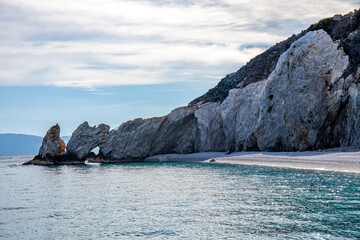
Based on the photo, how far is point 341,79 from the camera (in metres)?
49.8

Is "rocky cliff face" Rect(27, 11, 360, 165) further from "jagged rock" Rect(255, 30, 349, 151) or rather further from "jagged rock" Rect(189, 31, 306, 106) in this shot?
"jagged rock" Rect(189, 31, 306, 106)


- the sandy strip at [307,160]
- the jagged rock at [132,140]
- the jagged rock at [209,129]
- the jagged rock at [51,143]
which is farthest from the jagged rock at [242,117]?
the jagged rock at [51,143]

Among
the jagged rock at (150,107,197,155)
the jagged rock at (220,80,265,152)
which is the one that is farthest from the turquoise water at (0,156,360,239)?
the jagged rock at (150,107,197,155)

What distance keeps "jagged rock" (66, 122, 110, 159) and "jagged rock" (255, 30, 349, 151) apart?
4245 centimetres

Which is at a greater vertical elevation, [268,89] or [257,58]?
[257,58]

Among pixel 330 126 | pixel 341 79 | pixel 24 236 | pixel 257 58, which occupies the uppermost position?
pixel 257 58

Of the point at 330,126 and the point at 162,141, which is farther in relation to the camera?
the point at 162,141

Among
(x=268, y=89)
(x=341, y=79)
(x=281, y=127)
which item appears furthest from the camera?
(x=268, y=89)

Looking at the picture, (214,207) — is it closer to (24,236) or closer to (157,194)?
(157,194)

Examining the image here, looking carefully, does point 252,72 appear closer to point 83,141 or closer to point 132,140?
point 132,140

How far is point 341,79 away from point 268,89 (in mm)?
12511

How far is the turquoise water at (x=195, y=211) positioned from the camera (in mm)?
15758

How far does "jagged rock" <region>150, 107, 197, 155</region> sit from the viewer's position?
80.6 meters

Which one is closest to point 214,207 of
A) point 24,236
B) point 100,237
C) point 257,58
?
point 100,237
